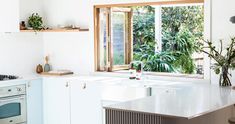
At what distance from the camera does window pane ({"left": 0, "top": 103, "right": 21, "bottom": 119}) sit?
5.20 m

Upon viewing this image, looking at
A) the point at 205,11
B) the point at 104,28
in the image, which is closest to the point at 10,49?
the point at 104,28

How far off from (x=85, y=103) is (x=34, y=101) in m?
0.85

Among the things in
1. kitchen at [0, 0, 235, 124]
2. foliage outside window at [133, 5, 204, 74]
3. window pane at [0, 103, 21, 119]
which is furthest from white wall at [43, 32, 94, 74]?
window pane at [0, 103, 21, 119]

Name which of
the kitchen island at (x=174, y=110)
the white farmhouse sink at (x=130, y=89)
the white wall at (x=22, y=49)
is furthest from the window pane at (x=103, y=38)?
the kitchen island at (x=174, y=110)

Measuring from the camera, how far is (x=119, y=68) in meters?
5.85

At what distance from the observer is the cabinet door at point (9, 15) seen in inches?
214

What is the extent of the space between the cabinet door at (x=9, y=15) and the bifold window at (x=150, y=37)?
3.65 ft

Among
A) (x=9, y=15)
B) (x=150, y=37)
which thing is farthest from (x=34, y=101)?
(x=150, y=37)

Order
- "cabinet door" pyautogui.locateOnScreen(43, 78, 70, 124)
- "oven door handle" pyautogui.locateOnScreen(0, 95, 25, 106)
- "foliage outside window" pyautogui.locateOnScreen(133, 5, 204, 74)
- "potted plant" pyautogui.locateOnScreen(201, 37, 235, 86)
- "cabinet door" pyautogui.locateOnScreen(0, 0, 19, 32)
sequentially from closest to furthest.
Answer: "potted plant" pyautogui.locateOnScreen(201, 37, 235, 86), "oven door handle" pyautogui.locateOnScreen(0, 95, 25, 106), "cabinet door" pyautogui.locateOnScreen(0, 0, 19, 32), "cabinet door" pyautogui.locateOnScreen(43, 78, 70, 124), "foliage outside window" pyautogui.locateOnScreen(133, 5, 204, 74)

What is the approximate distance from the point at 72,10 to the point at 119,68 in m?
1.10

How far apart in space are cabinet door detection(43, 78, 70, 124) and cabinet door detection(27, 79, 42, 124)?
0.24ft

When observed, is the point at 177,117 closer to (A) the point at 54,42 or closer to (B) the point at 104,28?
(B) the point at 104,28

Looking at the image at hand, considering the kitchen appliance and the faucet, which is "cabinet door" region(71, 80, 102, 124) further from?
the kitchen appliance

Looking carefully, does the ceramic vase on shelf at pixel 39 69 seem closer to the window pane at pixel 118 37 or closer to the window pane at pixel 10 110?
the window pane at pixel 10 110
